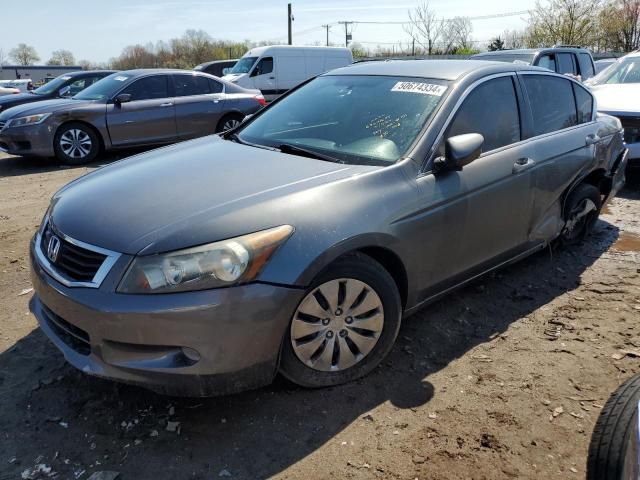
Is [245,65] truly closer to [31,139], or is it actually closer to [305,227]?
[31,139]

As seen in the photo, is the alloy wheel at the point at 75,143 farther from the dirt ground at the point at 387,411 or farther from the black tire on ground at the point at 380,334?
the black tire on ground at the point at 380,334

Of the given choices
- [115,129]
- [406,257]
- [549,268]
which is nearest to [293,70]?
[115,129]

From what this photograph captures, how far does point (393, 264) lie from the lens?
294 centimetres

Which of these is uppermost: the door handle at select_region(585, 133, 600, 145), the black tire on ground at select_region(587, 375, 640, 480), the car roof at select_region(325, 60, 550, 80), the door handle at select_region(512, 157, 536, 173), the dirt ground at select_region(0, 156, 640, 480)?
the car roof at select_region(325, 60, 550, 80)

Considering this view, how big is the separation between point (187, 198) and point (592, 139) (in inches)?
135

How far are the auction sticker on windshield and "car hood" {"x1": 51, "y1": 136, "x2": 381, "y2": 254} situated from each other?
778 mm

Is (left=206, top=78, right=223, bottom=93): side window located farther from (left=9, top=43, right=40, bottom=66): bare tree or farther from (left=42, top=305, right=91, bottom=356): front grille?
(left=9, top=43, right=40, bottom=66): bare tree

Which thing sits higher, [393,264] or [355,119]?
[355,119]

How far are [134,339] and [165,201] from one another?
2.35 feet

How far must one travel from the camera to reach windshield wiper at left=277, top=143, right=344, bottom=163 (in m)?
3.11

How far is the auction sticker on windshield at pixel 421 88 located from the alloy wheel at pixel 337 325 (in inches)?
54.1

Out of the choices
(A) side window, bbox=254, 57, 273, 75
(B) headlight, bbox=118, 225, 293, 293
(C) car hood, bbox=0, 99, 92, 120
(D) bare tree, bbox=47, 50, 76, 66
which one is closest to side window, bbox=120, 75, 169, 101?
(C) car hood, bbox=0, 99, 92, 120

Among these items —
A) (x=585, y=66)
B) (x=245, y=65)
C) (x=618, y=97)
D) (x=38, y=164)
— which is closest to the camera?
(x=618, y=97)

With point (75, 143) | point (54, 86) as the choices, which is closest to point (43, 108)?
point (75, 143)
